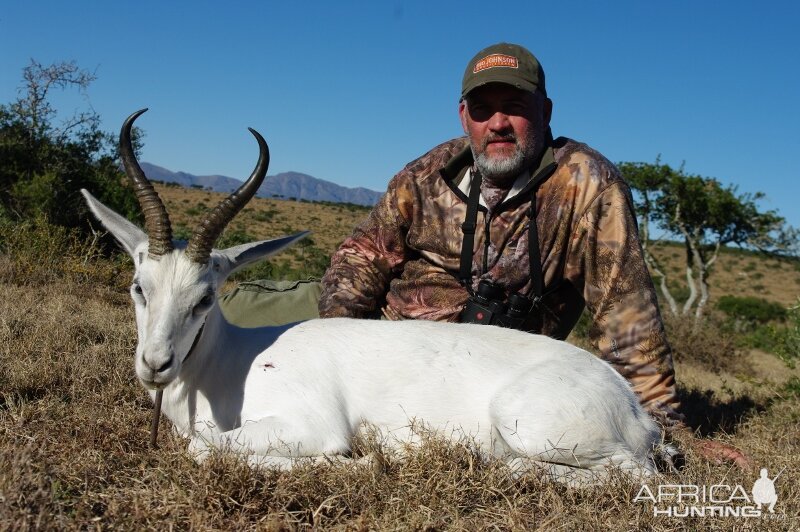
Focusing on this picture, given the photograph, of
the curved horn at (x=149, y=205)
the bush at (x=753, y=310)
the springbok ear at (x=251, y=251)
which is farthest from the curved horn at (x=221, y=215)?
the bush at (x=753, y=310)

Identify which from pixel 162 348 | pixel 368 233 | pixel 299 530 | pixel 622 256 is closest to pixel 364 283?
pixel 368 233

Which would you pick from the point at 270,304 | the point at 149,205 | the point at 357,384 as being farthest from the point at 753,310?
the point at 149,205

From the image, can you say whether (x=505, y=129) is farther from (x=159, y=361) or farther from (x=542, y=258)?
(x=159, y=361)

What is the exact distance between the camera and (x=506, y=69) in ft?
17.7

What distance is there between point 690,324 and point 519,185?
30.4 ft

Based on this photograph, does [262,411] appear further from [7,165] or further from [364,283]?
[7,165]

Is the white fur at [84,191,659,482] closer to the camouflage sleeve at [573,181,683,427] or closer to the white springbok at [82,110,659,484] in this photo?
the white springbok at [82,110,659,484]

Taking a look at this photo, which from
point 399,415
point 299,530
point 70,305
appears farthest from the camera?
point 70,305

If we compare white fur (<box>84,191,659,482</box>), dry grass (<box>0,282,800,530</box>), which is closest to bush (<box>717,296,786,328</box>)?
dry grass (<box>0,282,800,530</box>)

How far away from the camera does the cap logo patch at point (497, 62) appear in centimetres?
544

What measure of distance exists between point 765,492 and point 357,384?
2331 millimetres

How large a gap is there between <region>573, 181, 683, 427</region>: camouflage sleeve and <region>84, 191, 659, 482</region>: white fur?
2.23 ft

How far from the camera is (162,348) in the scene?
11.3 feet

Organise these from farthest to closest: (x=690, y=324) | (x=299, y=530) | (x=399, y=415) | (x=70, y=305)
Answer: (x=690, y=324), (x=70, y=305), (x=399, y=415), (x=299, y=530)
